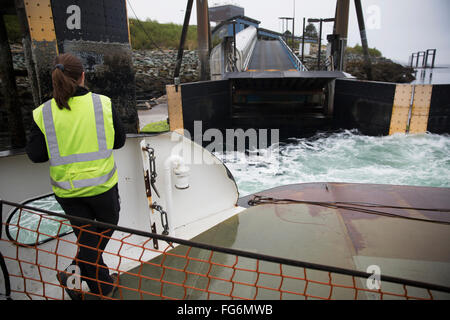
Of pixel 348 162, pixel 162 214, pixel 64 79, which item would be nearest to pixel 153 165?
pixel 162 214

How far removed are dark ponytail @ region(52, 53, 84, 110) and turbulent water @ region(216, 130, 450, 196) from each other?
5246 mm

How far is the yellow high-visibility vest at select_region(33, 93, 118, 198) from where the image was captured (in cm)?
176

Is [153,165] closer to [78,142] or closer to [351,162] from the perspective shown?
[78,142]

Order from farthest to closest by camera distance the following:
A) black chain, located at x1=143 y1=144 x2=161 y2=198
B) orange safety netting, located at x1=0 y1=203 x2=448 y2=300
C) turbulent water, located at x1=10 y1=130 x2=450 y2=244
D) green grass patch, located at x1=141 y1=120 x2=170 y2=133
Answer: green grass patch, located at x1=141 y1=120 x2=170 y2=133 → turbulent water, located at x1=10 y1=130 x2=450 y2=244 → black chain, located at x1=143 y1=144 x2=161 y2=198 → orange safety netting, located at x1=0 y1=203 x2=448 y2=300

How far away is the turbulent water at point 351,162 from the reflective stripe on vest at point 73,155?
198 inches

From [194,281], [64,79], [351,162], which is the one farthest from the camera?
[351,162]

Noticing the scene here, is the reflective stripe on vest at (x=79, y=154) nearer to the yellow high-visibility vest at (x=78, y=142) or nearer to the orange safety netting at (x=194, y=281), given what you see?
the yellow high-visibility vest at (x=78, y=142)

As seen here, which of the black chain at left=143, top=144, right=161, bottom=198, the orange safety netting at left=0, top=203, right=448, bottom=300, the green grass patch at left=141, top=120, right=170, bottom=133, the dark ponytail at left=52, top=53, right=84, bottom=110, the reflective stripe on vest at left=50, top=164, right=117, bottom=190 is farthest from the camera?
the green grass patch at left=141, top=120, right=170, bottom=133

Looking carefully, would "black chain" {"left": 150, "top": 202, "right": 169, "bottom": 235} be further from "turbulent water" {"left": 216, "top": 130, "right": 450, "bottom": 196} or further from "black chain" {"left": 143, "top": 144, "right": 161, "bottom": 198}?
"turbulent water" {"left": 216, "top": 130, "right": 450, "bottom": 196}

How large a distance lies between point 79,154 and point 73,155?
3cm

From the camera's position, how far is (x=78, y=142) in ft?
5.91

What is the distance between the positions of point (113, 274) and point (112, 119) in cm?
140

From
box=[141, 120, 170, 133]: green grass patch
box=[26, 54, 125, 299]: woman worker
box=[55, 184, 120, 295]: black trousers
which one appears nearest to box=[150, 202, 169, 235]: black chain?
box=[55, 184, 120, 295]: black trousers

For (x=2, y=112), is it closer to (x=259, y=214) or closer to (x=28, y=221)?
A: (x=28, y=221)
